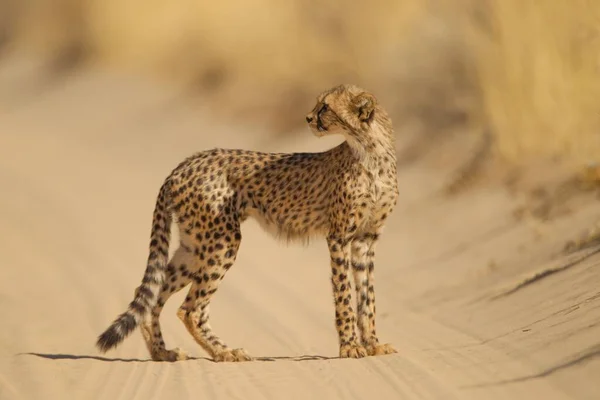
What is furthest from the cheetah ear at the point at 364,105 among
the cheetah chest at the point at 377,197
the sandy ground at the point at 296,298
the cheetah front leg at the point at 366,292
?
the sandy ground at the point at 296,298

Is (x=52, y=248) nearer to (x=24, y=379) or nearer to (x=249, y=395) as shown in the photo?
(x=24, y=379)

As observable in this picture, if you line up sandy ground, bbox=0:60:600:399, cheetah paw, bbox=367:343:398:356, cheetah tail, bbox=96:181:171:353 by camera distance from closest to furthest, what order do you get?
sandy ground, bbox=0:60:600:399 → cheetah tail, bbox=96:181:171:353 → cheetah paw, bbox=367:343:398:356

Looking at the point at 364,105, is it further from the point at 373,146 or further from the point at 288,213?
the point at 288,213

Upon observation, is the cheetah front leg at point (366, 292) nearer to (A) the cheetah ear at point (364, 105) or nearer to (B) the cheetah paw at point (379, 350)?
(B) the cheetah paw at point (379, 350)

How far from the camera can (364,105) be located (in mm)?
7754

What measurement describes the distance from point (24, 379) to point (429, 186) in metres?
7.56

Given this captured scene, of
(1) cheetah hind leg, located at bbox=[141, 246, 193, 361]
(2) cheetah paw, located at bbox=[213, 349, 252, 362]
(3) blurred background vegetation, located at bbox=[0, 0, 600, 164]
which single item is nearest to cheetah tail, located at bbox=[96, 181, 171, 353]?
(1) cheetah hind leg, located at bbox=[141, 246, 193, 361]

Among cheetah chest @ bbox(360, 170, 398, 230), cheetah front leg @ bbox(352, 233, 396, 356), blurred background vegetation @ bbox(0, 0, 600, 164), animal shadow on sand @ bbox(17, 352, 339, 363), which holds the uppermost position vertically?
blurred background vegetation @ bbox(0, 0, 600, 164)

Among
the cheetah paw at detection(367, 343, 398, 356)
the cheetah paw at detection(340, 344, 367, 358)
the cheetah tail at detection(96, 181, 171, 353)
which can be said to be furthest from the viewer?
the cheetah paw at detection(367, 343, 398, 356)

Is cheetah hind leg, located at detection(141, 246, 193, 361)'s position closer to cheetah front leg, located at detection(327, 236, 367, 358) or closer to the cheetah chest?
cheetah front leg, located at detection(327, 236, 367, 358)

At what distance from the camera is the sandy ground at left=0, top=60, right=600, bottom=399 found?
679 centimetres

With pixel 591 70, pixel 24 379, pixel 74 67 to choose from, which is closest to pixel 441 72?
pixel 591 70

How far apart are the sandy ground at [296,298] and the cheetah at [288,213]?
317mm

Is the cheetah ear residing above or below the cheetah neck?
above
